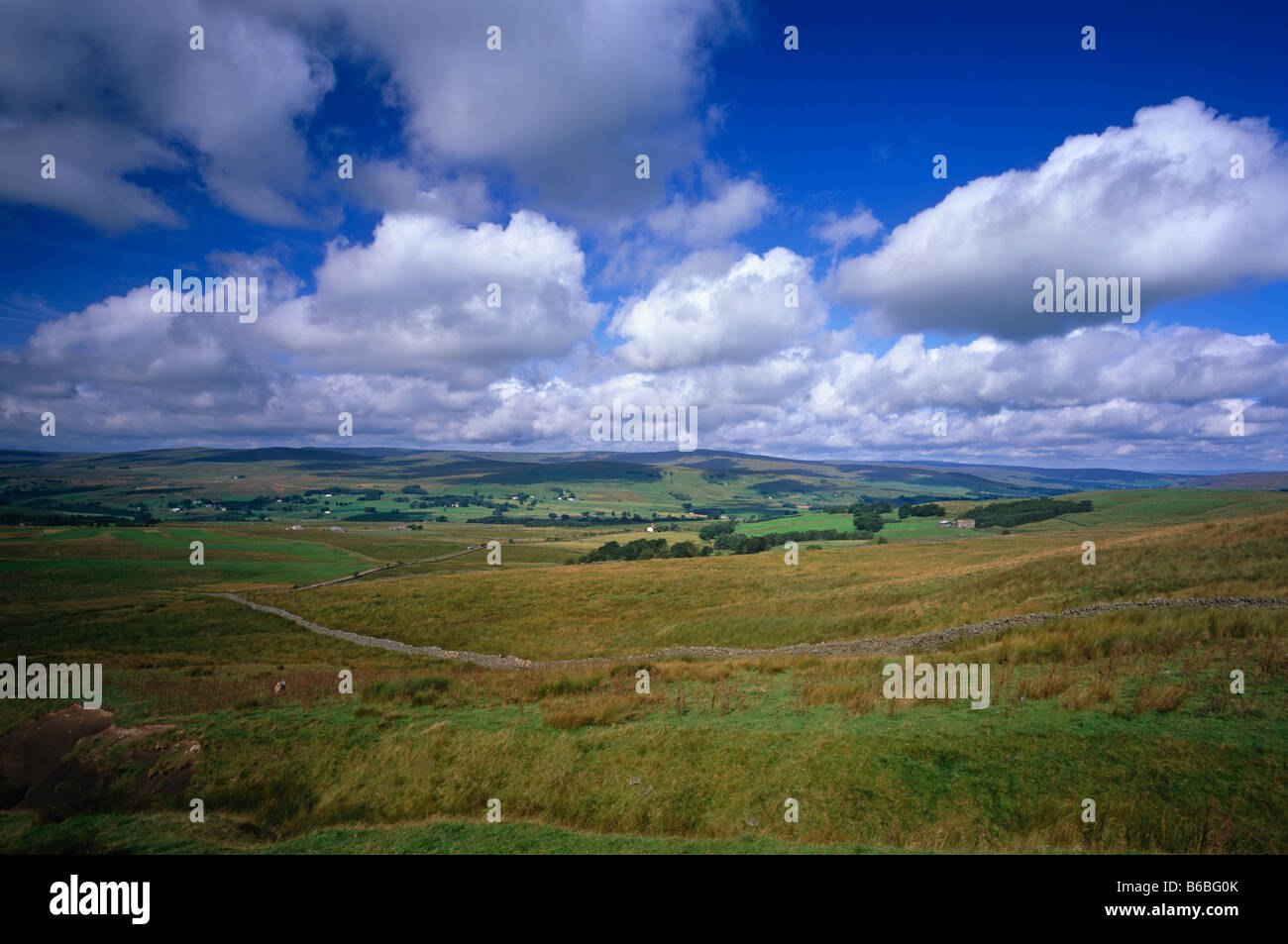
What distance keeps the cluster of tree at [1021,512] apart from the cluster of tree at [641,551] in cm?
5474

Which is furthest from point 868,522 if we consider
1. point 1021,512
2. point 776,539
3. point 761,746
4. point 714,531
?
A: point 761,746

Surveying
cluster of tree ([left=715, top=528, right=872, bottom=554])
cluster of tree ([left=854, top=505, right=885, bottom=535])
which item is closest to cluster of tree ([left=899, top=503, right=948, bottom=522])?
cluster of tree ([left=854, top=505, right=885, bottom=535])

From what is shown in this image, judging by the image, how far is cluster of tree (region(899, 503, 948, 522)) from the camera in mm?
121000

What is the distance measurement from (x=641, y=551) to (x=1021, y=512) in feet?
263

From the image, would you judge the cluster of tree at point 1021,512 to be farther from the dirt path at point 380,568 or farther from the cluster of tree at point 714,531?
the dirt path at point 380,568

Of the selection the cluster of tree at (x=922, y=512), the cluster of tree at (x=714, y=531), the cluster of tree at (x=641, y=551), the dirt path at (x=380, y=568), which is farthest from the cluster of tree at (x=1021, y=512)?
the dirt path at (x=380, y=568)

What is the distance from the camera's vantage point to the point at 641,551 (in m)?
102

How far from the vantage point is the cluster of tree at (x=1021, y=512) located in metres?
98.4

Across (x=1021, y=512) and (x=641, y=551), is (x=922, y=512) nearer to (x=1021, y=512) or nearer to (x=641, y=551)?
(x=1021, y=512)

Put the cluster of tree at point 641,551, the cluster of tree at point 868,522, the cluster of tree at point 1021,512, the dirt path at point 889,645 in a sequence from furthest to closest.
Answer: the cluster of tree at point 868,522 < the cluster of tree at point 641,551 < the cluster of tree at point 1021,512 < the dirt path at point 889,645

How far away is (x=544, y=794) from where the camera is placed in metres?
10.7

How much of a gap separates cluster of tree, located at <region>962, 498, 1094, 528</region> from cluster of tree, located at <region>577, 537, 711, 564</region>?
54737 millimetres
